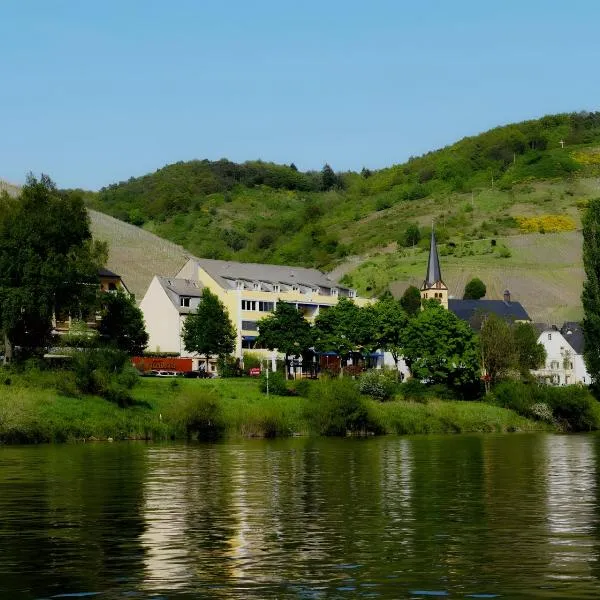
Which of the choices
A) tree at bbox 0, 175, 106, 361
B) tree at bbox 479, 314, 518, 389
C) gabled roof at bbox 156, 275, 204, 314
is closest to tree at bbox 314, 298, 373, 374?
tree at bbox 479, 314, 518, 389

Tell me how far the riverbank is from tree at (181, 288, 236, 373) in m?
23.0

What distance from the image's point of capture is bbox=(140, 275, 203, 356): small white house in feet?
476

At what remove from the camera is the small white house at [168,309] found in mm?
145125

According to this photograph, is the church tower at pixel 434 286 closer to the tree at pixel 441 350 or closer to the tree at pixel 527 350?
the tree at pixel 527 350

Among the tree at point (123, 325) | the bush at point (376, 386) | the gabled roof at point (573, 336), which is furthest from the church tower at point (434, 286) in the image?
the bush at point (376, 386)

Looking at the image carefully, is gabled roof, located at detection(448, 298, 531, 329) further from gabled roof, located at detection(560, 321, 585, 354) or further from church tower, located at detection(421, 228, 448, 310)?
gabled roof, located at detection(560, 321, 585, 354)

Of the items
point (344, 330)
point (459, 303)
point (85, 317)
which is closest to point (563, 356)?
point (459, 303)

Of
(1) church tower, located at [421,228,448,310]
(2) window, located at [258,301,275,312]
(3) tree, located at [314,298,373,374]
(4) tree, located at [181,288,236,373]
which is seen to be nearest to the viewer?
(3) tree, located at [314,298,373,374]

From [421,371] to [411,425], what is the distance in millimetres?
21596

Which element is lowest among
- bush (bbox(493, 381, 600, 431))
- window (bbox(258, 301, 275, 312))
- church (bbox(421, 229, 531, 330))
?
bush (bbox(493, 381, 600, 431))

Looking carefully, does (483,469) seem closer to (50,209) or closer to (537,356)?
(50,209)

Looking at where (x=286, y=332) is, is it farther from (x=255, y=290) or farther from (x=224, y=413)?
(x=224, y=413)

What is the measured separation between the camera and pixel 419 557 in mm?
33062

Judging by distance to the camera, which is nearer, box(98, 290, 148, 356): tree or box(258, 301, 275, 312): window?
box(98, 290, 148, 356): tree
